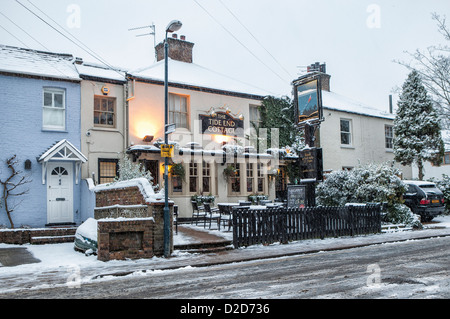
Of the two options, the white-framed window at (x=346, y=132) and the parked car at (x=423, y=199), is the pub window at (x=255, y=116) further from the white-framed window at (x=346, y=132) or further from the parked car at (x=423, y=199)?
the parked car at (x=423, y=199)

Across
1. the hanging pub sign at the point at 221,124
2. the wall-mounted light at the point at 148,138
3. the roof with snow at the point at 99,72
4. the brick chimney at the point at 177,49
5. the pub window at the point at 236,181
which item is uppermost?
the brick chimney at the point at 177,49

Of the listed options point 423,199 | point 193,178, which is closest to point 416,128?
point 423,199

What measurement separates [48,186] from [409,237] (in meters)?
13.3

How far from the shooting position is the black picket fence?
1197 centimetres

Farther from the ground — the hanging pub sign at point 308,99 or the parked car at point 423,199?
the hanging pub sign at point 308,99

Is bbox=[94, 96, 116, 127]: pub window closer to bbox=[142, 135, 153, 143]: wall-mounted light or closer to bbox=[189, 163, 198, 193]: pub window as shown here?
bbox=[142, 135, 153, 143]: wall-mounted light

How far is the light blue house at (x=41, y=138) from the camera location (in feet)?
49.4

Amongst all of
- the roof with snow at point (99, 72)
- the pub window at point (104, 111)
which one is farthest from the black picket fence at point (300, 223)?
the roof with snow at point (99, 72)

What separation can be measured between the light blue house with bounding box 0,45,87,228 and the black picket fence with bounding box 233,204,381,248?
7376 mm

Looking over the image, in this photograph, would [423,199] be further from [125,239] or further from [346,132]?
[125,239]

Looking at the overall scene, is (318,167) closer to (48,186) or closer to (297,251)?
(297,251)

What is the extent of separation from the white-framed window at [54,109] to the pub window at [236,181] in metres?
8.24

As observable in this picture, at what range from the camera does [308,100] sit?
15.7 metres

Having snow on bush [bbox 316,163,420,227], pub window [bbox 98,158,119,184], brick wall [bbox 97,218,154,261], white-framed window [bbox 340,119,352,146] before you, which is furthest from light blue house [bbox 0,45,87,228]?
white-framed window [bbox 340,119,352,146]
